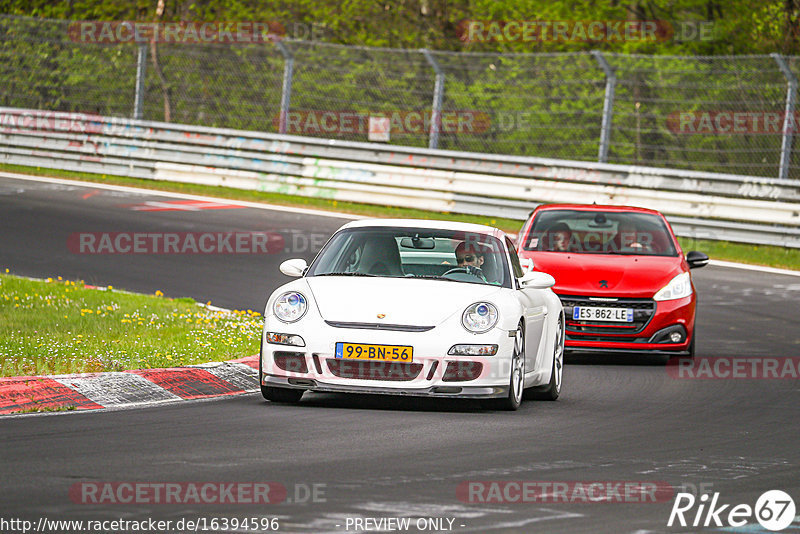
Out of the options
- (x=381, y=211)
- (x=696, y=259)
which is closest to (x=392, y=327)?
(x=696, y=259)

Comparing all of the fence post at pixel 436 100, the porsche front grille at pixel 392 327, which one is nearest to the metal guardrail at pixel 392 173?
the fence post at pixel 436 100

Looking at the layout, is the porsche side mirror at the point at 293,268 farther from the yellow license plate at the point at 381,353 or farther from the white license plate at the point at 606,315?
the white license plate at the point at 606,315

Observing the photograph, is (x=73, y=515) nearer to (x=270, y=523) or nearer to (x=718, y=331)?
(x=270, y=523)

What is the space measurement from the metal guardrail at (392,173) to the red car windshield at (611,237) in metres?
7.42

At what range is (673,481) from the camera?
711 centimetres

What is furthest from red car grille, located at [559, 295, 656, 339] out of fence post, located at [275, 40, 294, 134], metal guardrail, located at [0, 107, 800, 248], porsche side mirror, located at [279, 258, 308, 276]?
fence post, located at [275, 40, 294, 134]

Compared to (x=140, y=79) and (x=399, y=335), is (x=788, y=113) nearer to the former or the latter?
(x=140, y=79)

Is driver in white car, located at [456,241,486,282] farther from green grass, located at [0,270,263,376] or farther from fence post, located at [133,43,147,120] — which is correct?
fence post, located at [133,43,147,120]

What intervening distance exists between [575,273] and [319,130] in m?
14.0

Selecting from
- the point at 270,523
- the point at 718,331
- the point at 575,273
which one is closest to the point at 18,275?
the point at 575,273

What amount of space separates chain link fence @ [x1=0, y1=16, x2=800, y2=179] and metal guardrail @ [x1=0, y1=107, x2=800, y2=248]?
1.78ft

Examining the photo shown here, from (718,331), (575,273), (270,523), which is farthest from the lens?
(718,331)

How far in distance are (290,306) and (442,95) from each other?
1533 centimetres

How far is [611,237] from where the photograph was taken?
14.5 m
